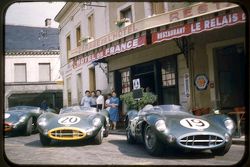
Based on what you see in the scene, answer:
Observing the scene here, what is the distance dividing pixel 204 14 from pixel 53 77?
1389 mm

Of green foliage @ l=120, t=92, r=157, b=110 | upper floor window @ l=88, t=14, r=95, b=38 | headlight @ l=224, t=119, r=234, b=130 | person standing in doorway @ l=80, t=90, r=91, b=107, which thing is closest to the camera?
headlight @ l=224, t=119, r=234, b=130

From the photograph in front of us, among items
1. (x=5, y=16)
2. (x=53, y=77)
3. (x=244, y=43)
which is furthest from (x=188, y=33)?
(x=5, y=16)

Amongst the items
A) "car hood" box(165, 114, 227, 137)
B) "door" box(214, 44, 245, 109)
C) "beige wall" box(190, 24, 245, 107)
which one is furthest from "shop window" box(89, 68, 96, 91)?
"door" box(214, 44, 245, 109)

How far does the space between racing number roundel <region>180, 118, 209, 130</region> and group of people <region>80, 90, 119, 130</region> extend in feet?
1.79

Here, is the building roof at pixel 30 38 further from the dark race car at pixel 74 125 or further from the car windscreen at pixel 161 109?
the car windscreen at pixel 161 109

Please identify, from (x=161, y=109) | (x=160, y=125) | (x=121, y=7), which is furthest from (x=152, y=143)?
(x=121, y=7)

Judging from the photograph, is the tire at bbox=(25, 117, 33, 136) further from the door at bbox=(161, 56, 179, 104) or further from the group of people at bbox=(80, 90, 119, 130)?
the door at bbox=(161, 56, 179, 104)

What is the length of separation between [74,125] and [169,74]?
894mm

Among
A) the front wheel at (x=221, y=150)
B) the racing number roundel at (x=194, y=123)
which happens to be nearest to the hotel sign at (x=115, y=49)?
the racing number roundel at (x=194, y=123)

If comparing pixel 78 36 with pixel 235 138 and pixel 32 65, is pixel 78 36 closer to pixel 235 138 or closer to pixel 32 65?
pixel 32 65

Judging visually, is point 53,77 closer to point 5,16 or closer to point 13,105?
point 13,105

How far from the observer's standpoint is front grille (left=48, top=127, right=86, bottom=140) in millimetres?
2742

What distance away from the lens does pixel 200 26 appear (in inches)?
114

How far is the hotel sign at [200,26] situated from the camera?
8.73ft
